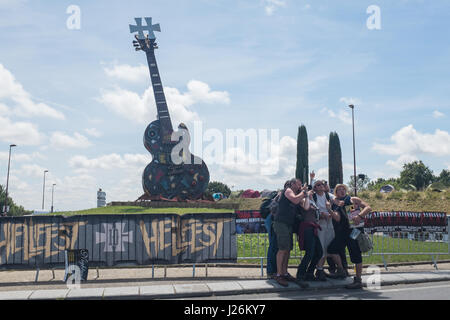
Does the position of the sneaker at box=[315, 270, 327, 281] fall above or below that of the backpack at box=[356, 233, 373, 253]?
below

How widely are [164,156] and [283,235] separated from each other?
2569cm

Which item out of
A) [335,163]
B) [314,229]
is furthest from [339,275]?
[335,163]

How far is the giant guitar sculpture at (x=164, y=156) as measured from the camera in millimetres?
32844

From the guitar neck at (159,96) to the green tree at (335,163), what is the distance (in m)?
24.6

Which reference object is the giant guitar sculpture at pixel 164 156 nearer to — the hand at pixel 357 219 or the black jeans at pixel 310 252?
the black jeans at pixel 310 252

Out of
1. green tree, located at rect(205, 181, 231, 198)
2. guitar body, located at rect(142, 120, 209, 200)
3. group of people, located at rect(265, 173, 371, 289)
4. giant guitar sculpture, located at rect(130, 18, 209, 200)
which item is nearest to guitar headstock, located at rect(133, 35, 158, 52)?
giant guitar sculpture, located at rect(130, 18, 209, 200)

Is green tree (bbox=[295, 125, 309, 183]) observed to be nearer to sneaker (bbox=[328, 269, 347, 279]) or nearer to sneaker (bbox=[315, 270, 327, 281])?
sneaker (bbox=[328, 269, 347, 279])

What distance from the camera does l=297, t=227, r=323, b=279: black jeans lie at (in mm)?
8140

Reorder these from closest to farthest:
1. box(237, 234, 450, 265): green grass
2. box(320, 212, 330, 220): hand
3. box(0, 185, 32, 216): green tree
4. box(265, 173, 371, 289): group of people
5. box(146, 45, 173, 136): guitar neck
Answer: box(265, 173, 371, 289): group of people
box(320, 212, 330, 220): hand
box(237, 234, 450, 265): green grass
box(146, 45, 173, 136): guitar neck
box(0, 185, 32, 216): green tree

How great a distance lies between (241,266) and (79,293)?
430 centimetres

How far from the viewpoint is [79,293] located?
7.48 m

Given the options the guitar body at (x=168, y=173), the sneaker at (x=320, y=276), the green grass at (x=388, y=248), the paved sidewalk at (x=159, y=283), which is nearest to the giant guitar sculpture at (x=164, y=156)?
the guitar body at (x=168, y=173)

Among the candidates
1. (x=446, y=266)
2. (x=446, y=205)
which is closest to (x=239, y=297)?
(x=446, y=266)

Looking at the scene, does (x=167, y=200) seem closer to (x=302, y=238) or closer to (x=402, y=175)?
(x=302, y=238)
